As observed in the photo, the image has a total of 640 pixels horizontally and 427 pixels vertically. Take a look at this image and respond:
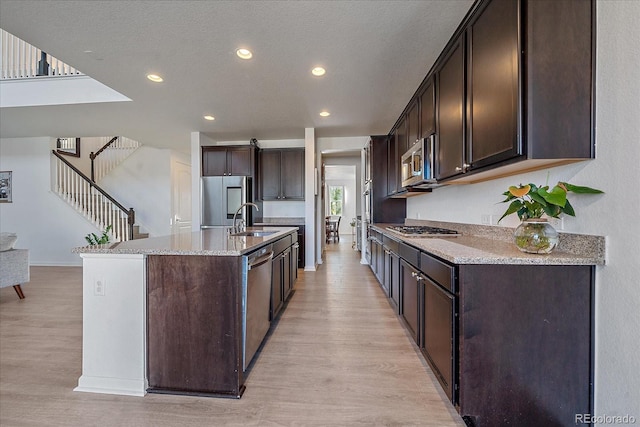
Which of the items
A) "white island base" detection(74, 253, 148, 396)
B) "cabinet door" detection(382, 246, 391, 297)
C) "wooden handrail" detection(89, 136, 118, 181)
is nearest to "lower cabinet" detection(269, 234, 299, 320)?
"white island base" detection(74, 253, 148, 396)

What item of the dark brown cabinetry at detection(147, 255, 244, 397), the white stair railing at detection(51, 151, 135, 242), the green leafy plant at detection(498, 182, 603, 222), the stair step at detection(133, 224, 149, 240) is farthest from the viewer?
the stair step at detection(133, 224, 149, 240)

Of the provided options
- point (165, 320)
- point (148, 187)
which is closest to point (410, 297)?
point (165, 320)

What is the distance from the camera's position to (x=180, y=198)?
7051 mm

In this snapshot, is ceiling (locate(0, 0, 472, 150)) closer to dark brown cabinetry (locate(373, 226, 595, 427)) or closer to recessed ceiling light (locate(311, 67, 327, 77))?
recessed ceiling light (locate(311, 67, 327, 77))

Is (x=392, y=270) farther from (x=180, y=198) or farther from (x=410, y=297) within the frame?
(x=180, y=198)

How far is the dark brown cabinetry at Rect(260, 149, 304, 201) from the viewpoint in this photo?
18.0ft

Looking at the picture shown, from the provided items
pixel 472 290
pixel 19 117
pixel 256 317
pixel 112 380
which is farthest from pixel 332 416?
pixel 19 117

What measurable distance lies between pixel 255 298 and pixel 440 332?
1.20m

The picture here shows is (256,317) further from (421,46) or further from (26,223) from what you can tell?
(26,223)

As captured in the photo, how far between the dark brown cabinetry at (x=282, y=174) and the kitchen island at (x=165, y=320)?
383 centimetres

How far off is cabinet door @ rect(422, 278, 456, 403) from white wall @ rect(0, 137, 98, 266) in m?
6.67

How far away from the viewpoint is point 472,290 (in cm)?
135

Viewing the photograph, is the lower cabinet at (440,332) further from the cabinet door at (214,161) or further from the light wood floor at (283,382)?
the cabinet door at (214,161)

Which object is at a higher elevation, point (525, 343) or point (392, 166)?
point (392, 166)
